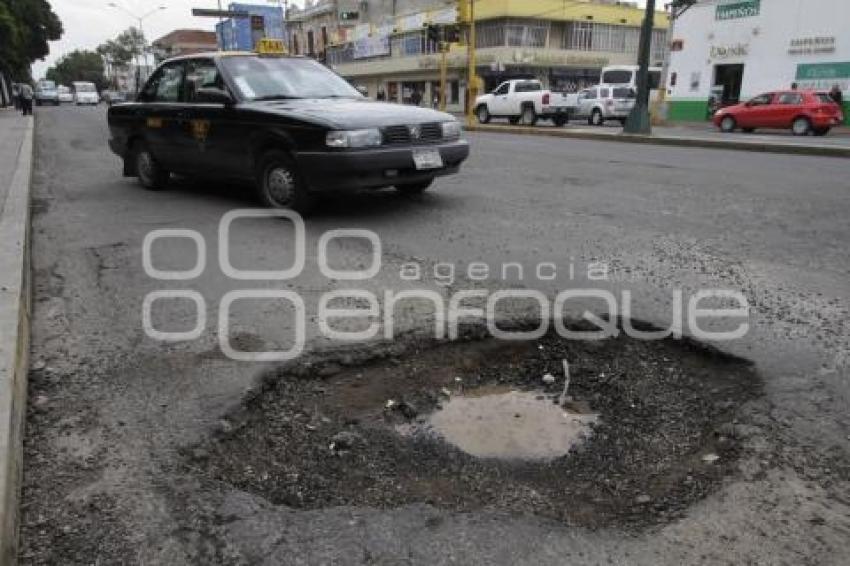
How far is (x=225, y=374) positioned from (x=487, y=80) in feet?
157

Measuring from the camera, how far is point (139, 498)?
2.34 meters

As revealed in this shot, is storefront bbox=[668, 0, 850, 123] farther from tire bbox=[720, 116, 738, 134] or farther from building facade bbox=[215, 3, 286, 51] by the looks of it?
building facade bbox=[215, 3, 286, 51]

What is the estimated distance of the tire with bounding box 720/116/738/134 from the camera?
75.5ft

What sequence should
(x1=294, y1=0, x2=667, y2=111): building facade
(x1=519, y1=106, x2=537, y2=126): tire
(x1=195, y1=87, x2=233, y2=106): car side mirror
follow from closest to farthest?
1. (x1=195, y1=87, x2=233, y2=106): car side mirror
2. (x1=519, y1=106, x2=537, y2=126): tire
3. (x1=294, y1=0, x2=667, y2=111): building facade

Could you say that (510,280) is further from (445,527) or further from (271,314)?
(445,527)

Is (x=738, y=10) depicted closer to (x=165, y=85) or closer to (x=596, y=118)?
(x=596, y=118)

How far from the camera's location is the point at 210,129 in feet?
23.5

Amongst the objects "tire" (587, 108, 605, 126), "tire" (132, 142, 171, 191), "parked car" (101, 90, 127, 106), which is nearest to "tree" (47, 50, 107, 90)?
"tire" (587, 108, 605, 126)

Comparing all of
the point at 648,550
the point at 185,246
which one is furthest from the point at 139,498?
the point at 185,246

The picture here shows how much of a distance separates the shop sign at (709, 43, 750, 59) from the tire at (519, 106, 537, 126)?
909 centimetres

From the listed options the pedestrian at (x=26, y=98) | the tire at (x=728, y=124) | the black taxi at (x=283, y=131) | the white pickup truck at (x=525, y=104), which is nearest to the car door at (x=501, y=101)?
the white pickup truck at (x=525, y=104)

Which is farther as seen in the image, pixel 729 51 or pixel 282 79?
pixel 729 51

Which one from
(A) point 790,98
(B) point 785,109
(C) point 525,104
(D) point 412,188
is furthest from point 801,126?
(D) point 412,188

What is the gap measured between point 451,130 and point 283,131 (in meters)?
1.65
